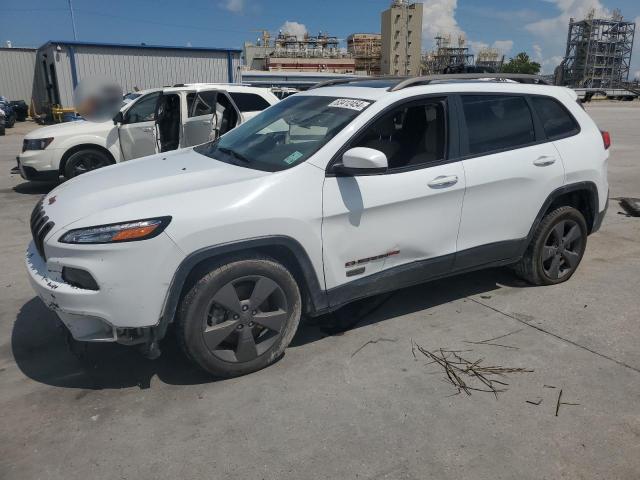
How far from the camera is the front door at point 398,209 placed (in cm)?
328

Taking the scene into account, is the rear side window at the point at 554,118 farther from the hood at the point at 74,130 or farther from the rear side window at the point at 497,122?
the hood at the point at 74,130

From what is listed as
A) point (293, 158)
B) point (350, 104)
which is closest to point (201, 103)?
point (350, 104)

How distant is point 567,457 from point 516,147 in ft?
7.84

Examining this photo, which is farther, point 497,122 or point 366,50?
point 366,50

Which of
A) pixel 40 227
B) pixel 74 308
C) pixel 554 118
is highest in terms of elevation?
pixel 554 118

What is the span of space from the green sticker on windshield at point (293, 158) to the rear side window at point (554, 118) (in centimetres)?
219

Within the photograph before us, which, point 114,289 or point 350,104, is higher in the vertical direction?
point 350,104

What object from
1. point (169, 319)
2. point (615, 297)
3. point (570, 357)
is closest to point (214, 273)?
point (169, 319)

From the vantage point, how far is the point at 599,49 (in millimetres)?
120062

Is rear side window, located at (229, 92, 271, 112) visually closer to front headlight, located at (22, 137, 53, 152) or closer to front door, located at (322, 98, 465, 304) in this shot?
front headlight, located at (22, 137, 53, 152)

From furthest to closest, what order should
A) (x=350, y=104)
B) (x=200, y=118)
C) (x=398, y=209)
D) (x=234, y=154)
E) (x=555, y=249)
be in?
Answer: (x=200, y=118)
(x=555, y=249)
(x=234, y=154)
(x=350, y=104)
(x=398, y=209)

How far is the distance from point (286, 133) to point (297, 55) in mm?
107382

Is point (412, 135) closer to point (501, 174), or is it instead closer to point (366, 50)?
point (501, 174)

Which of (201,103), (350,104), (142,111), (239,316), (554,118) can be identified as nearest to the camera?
(239,316)
